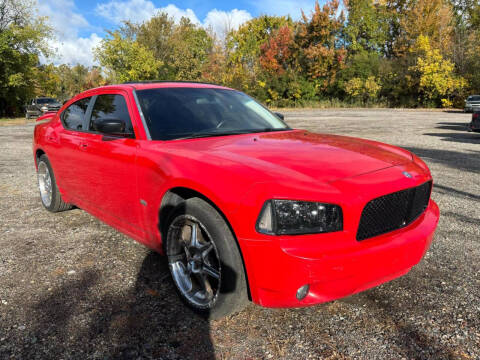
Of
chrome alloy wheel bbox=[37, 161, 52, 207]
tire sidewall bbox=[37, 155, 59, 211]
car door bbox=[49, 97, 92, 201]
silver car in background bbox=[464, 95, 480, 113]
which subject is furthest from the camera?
silver car in background bbox=[464, 95, 480, 113]

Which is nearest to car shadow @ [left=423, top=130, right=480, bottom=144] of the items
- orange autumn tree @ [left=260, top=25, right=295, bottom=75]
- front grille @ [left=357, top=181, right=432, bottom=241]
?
front grille @ [left=357, top=181, right=432, bottom=241]

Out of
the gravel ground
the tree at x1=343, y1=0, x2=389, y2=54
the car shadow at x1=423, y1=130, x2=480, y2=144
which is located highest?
the tree at x1=343, y1=0, x2=389, y2=54

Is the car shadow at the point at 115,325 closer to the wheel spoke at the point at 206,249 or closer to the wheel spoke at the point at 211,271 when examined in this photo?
the wheel spoke at the point at 211,271

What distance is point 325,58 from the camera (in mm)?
46656

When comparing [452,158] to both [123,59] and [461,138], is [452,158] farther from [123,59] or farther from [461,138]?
[123,59]

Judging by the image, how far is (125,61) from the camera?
44.6 metres

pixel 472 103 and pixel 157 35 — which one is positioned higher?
pixel 157 35

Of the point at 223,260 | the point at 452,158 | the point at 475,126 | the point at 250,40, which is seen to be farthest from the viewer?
the point at 250,40

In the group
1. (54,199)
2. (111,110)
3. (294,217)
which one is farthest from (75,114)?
(294,217)

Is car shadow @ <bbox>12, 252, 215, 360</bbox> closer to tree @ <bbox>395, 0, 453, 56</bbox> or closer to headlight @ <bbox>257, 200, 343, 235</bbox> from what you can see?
headlight @ <bbox>257, 200, 343, 235</bbox>

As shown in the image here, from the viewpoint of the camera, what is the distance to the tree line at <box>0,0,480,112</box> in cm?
3438

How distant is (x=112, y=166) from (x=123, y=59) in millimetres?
45201

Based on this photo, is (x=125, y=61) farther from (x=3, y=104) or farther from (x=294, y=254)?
(x=294, y=254)

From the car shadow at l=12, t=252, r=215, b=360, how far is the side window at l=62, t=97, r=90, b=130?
1782 mm
